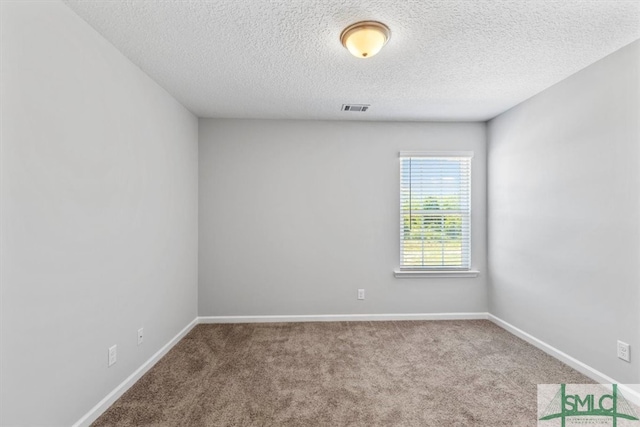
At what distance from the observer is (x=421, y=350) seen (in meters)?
3.07

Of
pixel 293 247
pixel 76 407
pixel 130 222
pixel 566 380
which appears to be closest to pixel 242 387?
pixel 76 407

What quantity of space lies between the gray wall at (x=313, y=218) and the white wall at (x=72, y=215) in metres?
1.01

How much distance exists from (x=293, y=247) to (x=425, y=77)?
7.88 ft

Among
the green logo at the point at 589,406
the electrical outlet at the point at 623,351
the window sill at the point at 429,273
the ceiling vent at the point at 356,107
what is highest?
the ceiling vent at the point at 356,107

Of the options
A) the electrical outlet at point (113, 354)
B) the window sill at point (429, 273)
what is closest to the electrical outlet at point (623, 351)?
the window sill at point (429, 273)

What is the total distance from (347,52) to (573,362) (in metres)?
3.21

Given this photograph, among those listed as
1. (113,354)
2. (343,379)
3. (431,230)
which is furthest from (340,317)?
(113,354)

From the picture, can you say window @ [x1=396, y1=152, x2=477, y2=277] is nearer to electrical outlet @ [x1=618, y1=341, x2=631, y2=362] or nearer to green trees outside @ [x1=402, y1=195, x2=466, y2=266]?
green trees outside @ [x1=402, y1=195, x2=466, y2=266]

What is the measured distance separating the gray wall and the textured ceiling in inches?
25.0

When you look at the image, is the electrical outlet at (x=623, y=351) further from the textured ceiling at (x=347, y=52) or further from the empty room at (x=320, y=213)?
the textured ceiling at (x=347, y=52)

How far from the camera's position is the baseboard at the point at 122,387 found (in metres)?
1.98

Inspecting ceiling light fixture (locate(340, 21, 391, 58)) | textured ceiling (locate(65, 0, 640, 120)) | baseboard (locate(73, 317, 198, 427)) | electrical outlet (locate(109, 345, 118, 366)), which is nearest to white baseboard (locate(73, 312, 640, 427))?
baseboard (locate(73, 317, 198, 427))

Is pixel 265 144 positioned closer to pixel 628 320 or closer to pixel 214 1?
pixel 214 1

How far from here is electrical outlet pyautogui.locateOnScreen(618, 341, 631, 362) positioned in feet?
7.36
